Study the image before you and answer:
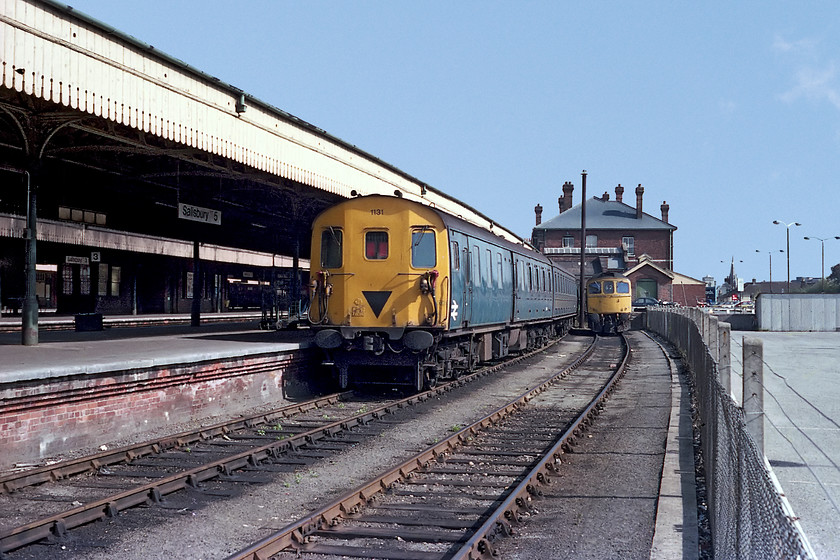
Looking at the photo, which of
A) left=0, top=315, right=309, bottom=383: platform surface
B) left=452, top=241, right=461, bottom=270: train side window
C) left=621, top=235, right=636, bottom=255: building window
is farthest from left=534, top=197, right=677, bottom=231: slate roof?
left=0, top=315, right=309, bottom=383: platform surface

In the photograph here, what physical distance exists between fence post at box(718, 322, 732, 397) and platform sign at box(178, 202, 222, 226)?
12492 mm

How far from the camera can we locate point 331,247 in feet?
45.4

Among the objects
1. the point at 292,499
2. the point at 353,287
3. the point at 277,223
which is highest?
the point at 277,223

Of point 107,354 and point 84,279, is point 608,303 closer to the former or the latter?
point 84,279

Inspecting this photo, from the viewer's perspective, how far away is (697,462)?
8.69 meters

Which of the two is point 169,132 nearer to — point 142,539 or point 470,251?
point 470,251

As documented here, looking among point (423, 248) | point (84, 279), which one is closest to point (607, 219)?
point (84, 279)

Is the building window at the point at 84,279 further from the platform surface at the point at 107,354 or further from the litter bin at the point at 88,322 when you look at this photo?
the platform surface at the point at 107,354

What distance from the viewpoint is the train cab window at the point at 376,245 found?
13586mm

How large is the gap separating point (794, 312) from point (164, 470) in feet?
130

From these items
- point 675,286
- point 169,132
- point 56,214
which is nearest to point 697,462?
point 169,132

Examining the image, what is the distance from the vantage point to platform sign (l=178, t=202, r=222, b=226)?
17.3m

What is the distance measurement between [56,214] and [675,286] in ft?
206

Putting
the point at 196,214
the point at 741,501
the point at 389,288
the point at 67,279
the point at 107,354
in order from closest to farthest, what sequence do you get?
the point at 741,501, the point at 107,354, the point at 389,288, the point at 196,214, the point at 67,279
